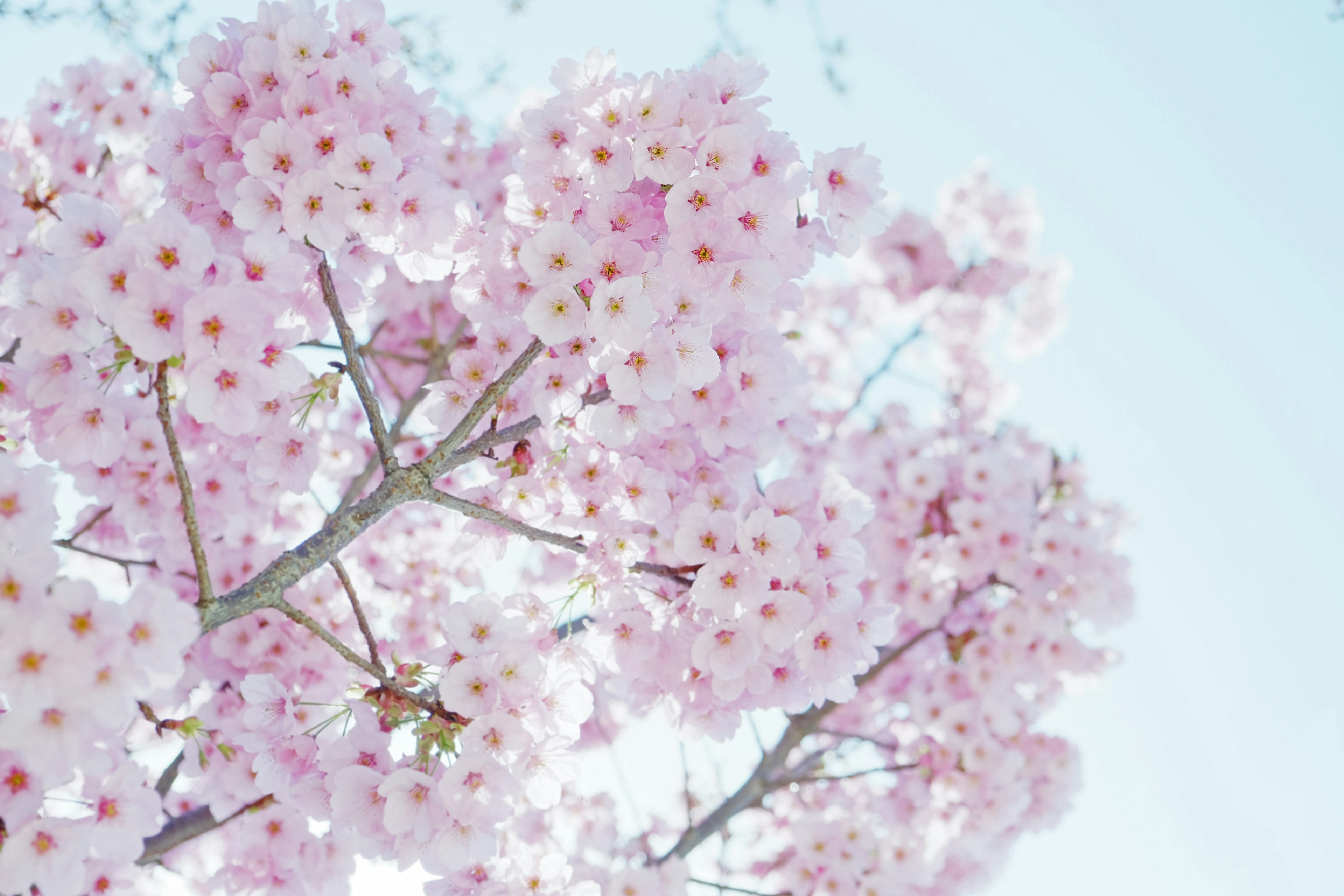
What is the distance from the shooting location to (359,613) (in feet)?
7.71

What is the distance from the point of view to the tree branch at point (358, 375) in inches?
90.0

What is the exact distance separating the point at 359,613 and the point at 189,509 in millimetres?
515

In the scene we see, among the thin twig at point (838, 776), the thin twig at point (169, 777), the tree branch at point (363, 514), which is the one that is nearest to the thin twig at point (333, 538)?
the tree branch at point (363, 514)

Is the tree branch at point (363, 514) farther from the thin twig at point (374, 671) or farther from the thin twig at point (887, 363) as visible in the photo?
the thin twig at point (887, 363)

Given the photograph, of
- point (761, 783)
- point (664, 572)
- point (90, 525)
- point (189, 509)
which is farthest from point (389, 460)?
point (761, 783)

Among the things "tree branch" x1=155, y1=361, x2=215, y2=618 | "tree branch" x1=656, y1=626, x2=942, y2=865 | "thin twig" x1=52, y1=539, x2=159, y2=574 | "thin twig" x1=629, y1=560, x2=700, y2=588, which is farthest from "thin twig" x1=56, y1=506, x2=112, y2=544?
"tree branch" x1=656, y1=626, x2=942, y2=865

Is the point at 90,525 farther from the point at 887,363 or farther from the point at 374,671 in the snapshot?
the point at 887,363

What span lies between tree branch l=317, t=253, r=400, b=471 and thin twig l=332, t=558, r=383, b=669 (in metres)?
0.32

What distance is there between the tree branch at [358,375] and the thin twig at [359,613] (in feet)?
1.03

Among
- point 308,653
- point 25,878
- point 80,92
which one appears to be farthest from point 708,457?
point 80,92

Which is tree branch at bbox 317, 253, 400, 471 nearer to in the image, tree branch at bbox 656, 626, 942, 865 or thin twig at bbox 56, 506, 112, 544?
thin twig at bbox 56, 506, 112, 544

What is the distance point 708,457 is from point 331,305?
128 centimetres

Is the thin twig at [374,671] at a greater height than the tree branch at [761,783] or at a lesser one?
lesser

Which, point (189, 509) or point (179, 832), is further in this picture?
point (179, 832)
